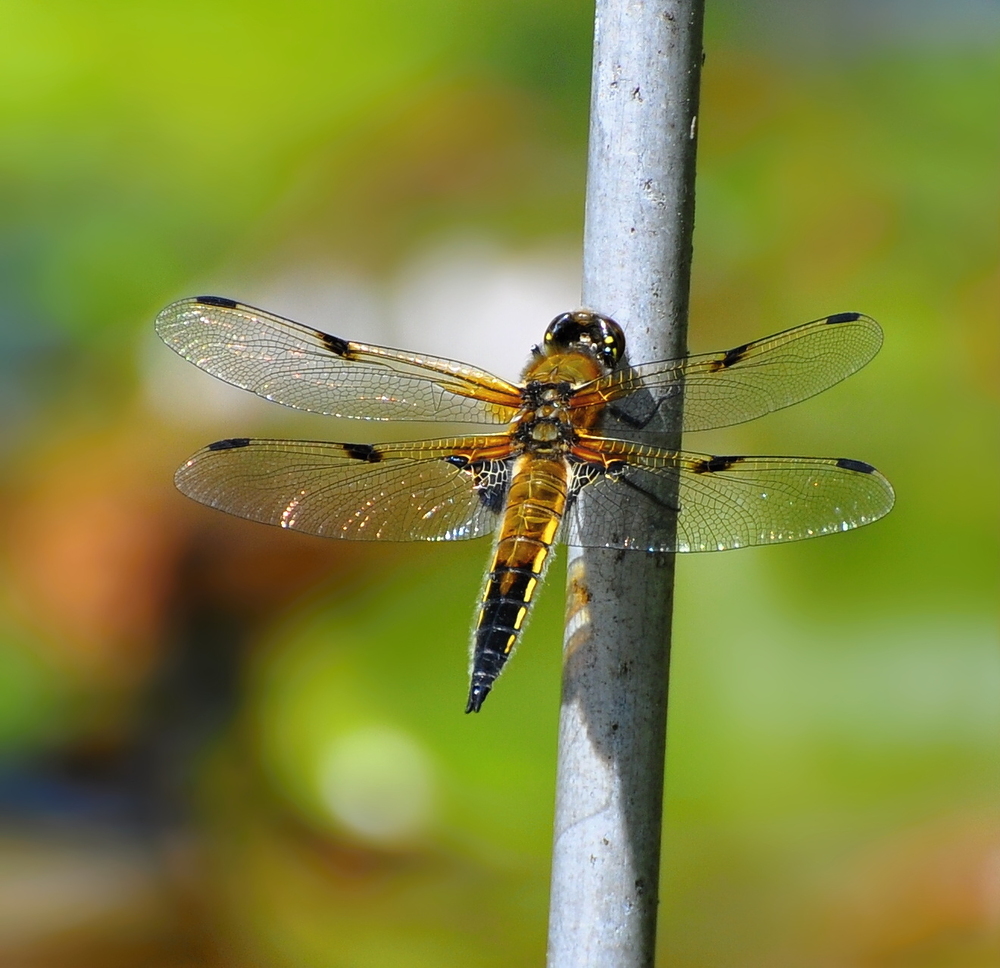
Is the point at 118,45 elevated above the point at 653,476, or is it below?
above

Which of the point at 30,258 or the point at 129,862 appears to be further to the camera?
the point at 30,258

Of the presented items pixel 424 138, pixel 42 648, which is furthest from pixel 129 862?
pixel 424 138

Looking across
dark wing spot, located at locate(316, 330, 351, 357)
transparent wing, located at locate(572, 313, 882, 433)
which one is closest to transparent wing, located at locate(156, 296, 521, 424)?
dark wing spot, located at locate(316, 330, 351, 357)

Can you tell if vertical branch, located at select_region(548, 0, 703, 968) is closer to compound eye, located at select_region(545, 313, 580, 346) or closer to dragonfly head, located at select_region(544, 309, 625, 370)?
dragonfly head, located at select_region(544, 309, 625, 370)

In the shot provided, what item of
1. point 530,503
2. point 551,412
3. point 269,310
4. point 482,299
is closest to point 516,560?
point 530,503

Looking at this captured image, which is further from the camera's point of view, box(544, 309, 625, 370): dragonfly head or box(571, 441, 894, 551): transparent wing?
box(571, 441, 894, 551): transparent wing

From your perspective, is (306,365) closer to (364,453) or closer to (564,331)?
(364,453)

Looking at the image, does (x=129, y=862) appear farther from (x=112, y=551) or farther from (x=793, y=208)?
(x=793, y=208)
